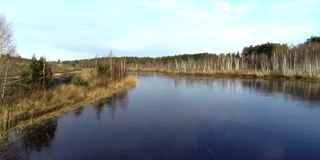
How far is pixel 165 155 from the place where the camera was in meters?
10.9

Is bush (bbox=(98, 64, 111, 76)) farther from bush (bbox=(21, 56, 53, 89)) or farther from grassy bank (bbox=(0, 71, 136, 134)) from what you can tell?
bush (bbox=(21, 56, 53, 89))

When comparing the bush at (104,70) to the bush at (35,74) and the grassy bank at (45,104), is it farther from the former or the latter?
the bush at (35,74)

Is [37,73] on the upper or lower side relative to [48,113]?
upper

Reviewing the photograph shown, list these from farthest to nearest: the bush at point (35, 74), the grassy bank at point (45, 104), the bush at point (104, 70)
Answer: the bush at point (104, 70)
the bush at point (35, 74)
the grassy bank at point (45, 104)

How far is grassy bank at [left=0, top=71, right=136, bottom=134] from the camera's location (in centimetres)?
1451

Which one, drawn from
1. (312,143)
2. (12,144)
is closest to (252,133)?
(312,143)

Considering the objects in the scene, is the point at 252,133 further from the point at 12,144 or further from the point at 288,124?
the point at 12,144

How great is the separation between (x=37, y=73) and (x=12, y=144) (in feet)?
31.9

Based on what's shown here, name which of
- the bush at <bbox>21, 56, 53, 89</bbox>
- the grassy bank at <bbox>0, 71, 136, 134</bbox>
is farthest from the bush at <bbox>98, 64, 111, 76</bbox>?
the bush at <bbox>21, 56, 53, 89</bbox>

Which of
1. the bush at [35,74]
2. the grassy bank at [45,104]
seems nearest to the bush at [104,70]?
the grassy bank at [45,104]

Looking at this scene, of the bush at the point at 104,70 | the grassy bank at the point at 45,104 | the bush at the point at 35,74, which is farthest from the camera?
the bush at the point at 104,70

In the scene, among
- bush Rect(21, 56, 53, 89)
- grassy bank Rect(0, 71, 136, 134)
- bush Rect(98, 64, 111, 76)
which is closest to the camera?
grassy bank Rect(0, 71, 136, 134)

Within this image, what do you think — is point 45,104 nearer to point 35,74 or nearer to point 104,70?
point 35,74

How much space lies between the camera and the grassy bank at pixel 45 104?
14509mm
